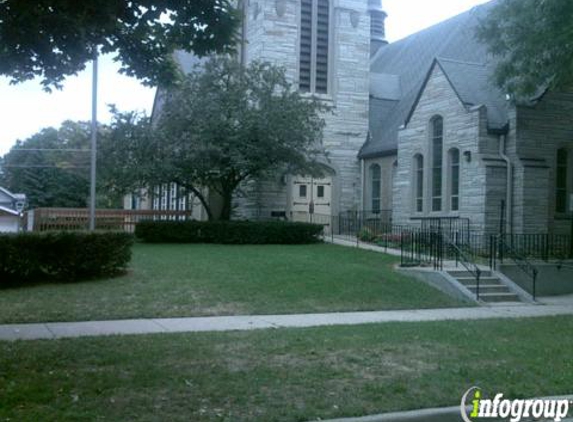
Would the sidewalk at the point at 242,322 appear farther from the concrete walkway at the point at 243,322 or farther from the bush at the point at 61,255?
the bush at the point at 61,255

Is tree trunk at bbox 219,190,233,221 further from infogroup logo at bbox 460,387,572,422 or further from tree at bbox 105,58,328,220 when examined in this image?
infogroup logo at bbox 460,387,572,422

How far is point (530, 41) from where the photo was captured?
1720cm

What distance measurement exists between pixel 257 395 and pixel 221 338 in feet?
10.3

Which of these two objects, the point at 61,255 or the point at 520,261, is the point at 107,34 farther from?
the point at 520,261

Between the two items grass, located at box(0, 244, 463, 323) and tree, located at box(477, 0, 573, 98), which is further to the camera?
tree, located at box(477, 0, 573, 98)

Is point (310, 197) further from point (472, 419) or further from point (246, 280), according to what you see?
point (472, 419)

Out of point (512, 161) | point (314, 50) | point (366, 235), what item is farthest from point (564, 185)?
point (314, 50)

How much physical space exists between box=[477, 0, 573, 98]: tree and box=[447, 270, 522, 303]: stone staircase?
17.3 ft

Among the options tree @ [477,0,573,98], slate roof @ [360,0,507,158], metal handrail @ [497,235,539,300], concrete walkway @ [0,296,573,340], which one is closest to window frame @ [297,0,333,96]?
slate roof @ [360,0,507,158]

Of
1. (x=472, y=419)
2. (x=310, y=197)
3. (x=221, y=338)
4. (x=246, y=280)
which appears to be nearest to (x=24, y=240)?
(x=246, y=280)

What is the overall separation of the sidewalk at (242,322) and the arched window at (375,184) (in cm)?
1642

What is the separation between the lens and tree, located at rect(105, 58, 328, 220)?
26.2m

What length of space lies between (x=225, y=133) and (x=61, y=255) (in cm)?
1193

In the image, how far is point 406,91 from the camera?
34.6m
